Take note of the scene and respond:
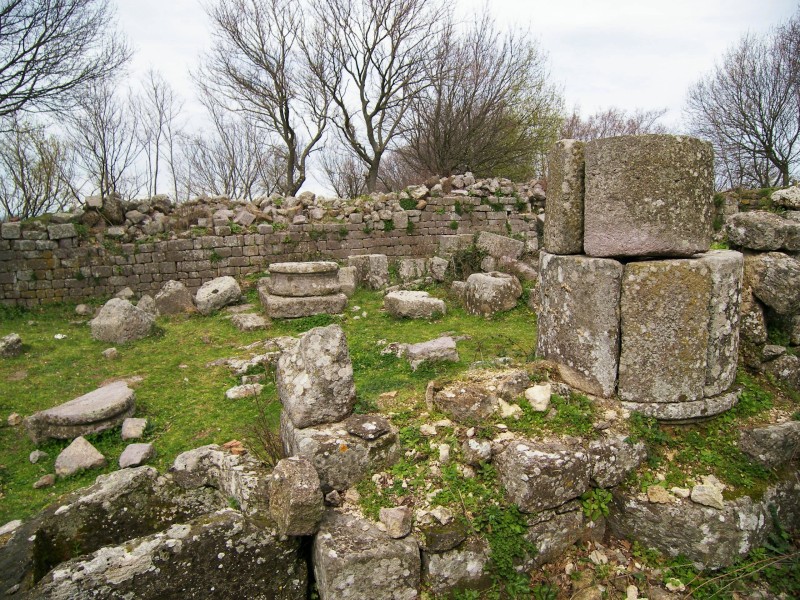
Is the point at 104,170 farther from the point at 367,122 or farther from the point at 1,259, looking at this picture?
the point at 1,259

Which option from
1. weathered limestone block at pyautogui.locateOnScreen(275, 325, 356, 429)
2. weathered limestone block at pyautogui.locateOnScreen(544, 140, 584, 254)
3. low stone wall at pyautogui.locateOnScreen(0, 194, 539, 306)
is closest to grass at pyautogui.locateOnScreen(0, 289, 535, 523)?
weathered limestone block at pyautogui.locateOnScreen(275, 325, 356, 429)

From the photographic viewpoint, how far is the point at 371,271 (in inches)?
440

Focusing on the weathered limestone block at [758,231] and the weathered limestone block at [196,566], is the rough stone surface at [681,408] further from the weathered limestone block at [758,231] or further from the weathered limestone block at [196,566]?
the weathered limestone block at [196,566]

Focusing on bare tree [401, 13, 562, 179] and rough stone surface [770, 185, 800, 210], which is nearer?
rough stone surface [770, 185, 800, 210]

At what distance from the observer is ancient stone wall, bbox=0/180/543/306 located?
10.8 m

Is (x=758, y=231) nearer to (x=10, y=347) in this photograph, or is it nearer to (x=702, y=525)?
(x=702, y=525)

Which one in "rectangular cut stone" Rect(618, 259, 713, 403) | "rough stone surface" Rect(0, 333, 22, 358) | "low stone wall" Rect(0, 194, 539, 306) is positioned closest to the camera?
"rectangular cut stone" Rect(618, 259, 713, 403)

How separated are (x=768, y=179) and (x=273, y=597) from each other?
1018 inches

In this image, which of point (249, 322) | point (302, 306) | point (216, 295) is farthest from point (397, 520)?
point (216, 295)

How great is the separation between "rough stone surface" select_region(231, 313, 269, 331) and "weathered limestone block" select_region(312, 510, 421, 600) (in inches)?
244

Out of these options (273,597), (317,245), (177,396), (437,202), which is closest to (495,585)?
(273,597)

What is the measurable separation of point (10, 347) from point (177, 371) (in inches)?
122

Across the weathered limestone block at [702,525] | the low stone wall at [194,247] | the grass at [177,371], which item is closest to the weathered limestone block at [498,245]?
the grass at [177,371]

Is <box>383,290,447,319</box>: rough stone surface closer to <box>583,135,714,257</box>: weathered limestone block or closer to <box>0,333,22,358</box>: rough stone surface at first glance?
<box>583,135,714,257</box>: weathered limestone block
